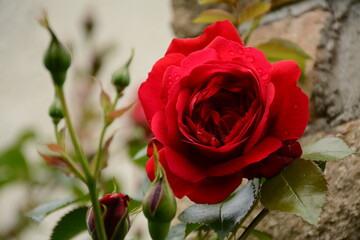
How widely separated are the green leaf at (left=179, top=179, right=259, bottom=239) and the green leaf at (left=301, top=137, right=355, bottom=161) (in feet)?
0.17

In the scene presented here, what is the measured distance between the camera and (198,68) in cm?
37

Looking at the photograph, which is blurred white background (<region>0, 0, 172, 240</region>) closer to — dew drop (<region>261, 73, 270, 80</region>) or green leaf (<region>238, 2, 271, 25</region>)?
green leaf (<region>238, 2, 271, 25</region>)

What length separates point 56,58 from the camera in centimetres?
31

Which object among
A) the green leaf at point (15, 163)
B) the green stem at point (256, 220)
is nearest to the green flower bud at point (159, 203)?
the green stem at point (256, 220)

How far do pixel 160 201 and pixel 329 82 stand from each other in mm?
409

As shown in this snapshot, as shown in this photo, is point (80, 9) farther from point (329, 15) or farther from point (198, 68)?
point (198, 68)

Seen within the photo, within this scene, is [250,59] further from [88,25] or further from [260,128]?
[88,25]

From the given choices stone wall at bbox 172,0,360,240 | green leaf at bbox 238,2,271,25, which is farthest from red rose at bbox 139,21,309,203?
green leaf at bbox 238,2,271,25

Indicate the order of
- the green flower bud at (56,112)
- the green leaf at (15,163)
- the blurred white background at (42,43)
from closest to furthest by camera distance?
the green flower bud at (56,112)
the green leaf at (15,163)
the blurred white background at (42,43)

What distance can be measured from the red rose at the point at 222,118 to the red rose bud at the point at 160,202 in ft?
0.13

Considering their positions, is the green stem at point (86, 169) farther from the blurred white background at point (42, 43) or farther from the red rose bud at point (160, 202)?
the blurred white background at point (42, 43)

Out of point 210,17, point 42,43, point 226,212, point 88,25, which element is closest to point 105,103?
point 226,212

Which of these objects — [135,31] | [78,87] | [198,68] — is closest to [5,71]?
[135,31]

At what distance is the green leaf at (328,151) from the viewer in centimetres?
Answer: 38
